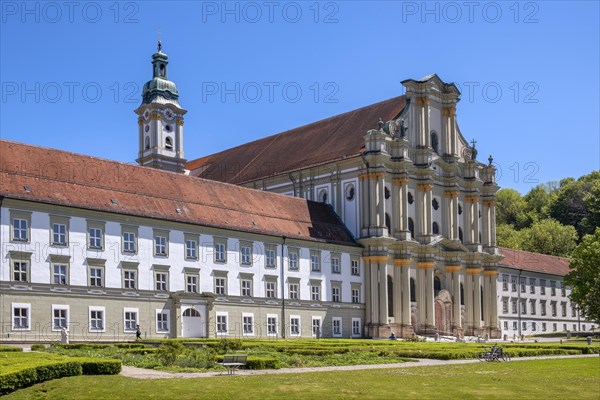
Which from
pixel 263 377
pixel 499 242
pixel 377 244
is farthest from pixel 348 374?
pixel 499 242

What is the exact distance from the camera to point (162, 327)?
5597cm

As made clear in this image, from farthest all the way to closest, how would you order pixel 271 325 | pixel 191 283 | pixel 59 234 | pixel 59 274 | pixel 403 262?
pixel 403 262, pixel 271 325, pixel 191 283, pixel 59 234, pixel 59 274

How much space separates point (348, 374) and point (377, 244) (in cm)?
4184

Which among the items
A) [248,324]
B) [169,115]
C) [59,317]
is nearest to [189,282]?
[248,324]

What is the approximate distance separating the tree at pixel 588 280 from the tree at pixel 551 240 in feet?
151

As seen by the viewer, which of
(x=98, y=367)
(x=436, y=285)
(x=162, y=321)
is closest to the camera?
(x=98, y=367)

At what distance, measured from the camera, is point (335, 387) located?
25.7 metres

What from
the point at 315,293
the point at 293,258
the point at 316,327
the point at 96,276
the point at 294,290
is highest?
the point at 293,258

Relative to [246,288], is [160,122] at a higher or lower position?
higher

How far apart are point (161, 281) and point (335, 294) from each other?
62.1ft

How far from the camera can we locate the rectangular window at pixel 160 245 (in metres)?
56.2

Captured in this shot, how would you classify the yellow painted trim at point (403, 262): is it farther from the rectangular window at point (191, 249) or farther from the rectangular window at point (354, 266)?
the rectangular window at point (191, 249)

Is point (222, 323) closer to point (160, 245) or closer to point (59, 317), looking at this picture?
point (160, 245)

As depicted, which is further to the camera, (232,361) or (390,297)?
(390,297)
